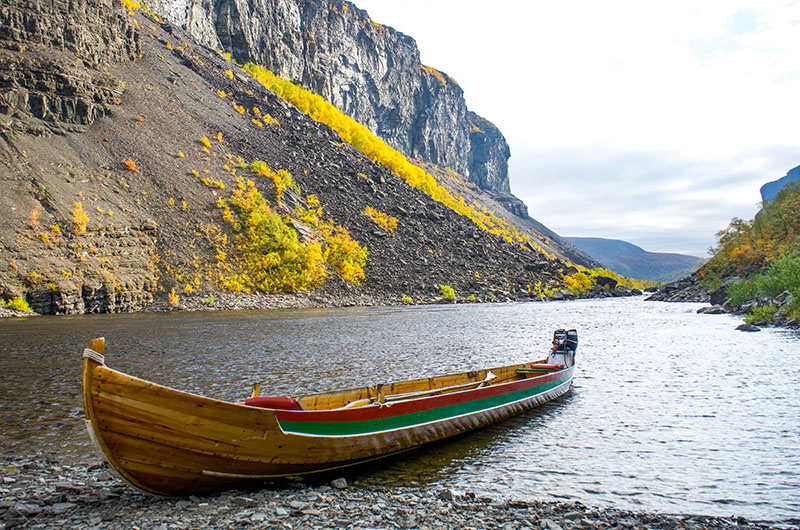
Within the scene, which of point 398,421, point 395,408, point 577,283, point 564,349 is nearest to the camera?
point 395,408

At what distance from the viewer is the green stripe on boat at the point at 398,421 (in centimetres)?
898

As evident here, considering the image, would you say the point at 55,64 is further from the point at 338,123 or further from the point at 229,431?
the point at 338,123

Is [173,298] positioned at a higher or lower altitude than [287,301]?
higher

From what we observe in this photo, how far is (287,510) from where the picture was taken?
26.8ft

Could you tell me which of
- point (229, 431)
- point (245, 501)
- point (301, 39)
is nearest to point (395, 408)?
point (245, 501)

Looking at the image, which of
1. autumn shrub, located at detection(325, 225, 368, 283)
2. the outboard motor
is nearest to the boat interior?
the outboard motor

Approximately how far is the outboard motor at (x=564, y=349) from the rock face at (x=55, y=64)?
66.7 m

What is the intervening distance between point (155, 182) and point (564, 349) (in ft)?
208

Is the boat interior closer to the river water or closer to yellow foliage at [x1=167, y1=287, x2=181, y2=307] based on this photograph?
the river water

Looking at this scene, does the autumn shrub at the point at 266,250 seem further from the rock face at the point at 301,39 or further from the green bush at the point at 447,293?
the rock face at the point at 301,39

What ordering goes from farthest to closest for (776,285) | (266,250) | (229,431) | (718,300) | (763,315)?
(266,250) < (718,300) < (776,285) < (763,315) < (229,431)

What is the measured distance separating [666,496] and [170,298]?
2168 inches

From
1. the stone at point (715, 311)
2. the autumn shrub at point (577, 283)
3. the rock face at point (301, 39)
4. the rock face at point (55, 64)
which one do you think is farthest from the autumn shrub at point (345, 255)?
the rock face at point (301, 39)

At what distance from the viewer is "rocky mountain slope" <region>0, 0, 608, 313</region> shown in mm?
48344
